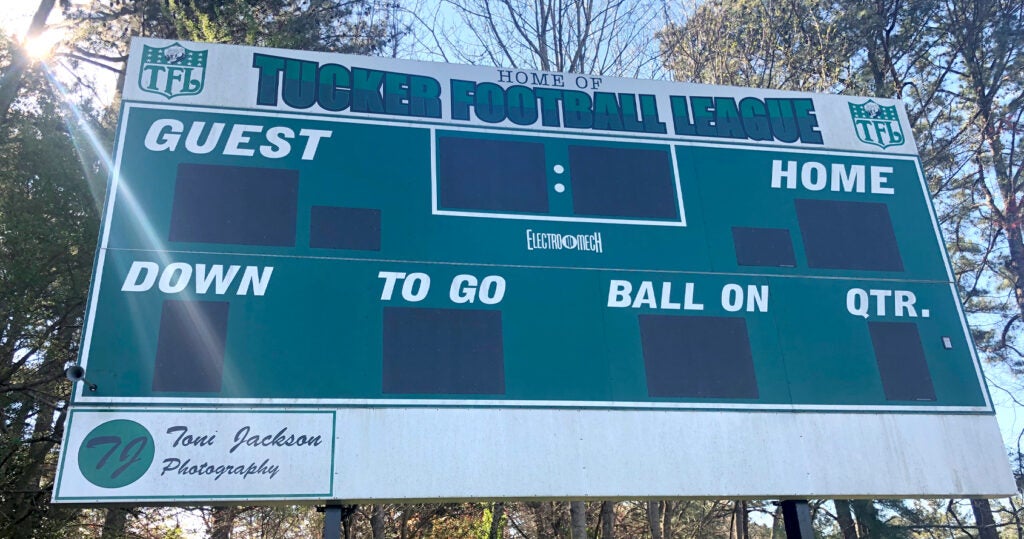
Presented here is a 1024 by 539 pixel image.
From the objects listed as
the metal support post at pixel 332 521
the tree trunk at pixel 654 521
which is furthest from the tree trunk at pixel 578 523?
the tree trunk at pixel 654 521

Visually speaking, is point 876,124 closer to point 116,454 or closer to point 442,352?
point 442,352

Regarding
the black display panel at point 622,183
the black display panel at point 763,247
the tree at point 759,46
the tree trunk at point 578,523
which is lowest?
the tree trunk at point 578,523

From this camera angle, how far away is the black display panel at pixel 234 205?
5785 millimetres

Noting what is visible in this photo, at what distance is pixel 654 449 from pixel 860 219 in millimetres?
2795

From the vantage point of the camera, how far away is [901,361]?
6.28 m

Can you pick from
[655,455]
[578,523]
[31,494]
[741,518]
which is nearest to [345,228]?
[655,455]

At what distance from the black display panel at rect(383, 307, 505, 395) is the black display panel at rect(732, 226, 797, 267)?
210cm

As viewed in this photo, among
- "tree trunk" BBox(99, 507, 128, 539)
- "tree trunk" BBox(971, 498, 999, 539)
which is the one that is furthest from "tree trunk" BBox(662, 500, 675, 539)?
"tree trunk" BBox(99, 507, 128, 539)

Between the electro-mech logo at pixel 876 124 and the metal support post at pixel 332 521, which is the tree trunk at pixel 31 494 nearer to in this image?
the metal support post at pixel 332 521

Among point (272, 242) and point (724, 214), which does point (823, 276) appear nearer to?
point (724, 214)

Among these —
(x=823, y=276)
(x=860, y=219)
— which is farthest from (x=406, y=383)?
Answer: (x=860, y=219)

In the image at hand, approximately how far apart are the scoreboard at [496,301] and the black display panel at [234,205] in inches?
0.7

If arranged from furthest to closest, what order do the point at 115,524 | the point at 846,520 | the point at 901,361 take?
the point at 846,520
the point at 115,524
the point at 901,361

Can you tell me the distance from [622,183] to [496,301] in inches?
60.7
